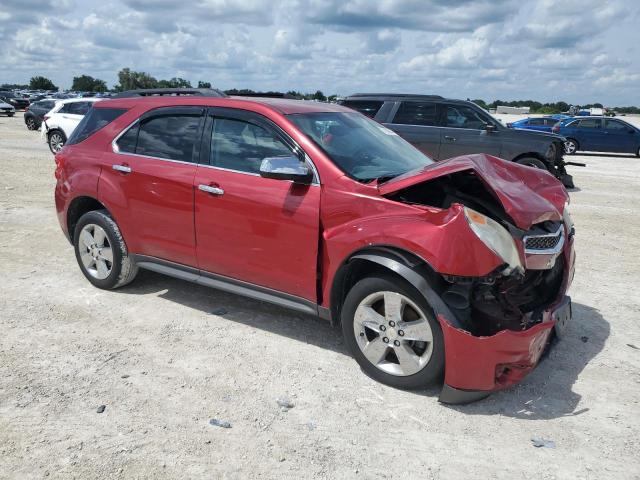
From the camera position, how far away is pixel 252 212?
4.13 meters

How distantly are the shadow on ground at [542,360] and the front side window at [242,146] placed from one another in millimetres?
1323

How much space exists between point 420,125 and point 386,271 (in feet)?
29.2

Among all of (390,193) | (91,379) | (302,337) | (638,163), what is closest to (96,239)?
(91,379)

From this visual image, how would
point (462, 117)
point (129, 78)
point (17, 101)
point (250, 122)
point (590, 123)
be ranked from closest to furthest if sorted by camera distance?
point (250, 122), point (462, 117), point (590, 123), point (17, 101), point (129, 78)

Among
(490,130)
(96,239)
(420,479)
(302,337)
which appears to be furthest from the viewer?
(490,130)

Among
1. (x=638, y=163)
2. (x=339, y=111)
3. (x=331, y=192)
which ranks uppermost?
(x=339, y=111)

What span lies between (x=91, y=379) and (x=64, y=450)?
0.78m

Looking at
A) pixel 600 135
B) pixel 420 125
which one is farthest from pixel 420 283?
pixel 600 135

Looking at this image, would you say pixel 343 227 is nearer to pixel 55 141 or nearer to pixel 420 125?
pixel 420 125

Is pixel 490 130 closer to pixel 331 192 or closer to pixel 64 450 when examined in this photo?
pixel 331 192

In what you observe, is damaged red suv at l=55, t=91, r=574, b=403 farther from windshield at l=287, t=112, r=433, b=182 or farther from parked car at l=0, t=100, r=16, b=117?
parked car at l=0, t=100, r=16, b=117

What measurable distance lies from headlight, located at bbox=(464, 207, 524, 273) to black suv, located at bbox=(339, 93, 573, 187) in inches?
327

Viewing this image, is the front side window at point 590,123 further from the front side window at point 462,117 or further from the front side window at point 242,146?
the front side window at point 242,146

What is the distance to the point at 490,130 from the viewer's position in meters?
11.6
